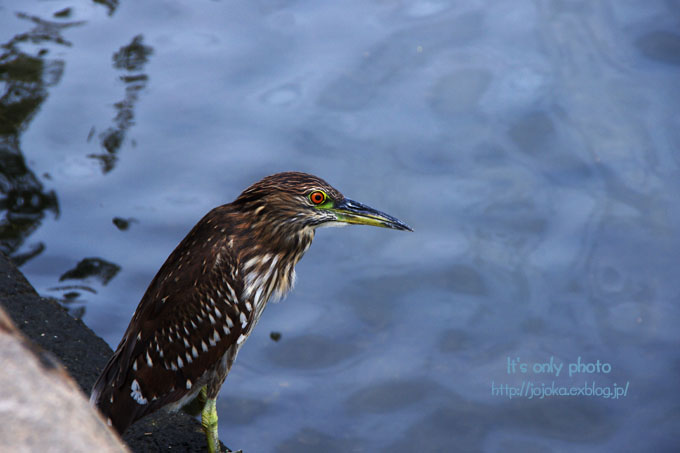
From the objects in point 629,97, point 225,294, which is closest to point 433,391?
point 225,294

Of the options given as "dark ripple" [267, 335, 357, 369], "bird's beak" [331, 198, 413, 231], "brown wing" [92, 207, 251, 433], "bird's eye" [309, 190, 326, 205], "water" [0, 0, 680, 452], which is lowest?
"dark ripple" [267, 335, 357, 369]

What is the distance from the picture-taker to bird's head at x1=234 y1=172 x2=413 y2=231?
4246mm

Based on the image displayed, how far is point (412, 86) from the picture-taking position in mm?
7891

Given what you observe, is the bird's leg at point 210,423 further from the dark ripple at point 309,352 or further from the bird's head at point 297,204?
the dark ripple at point 309,352

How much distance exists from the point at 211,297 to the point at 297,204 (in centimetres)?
67

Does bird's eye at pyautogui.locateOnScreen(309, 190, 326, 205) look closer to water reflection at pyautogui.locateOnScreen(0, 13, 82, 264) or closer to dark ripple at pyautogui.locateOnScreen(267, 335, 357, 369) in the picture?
dark ripple at pyautogui.locateOnScreen(267, 335, 357, 369)

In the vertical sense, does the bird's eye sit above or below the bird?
above

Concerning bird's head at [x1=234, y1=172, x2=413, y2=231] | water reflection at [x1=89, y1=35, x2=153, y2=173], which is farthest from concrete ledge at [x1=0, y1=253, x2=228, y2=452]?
water reflection at [x1=89, y1=35, x2=153, y2=173]

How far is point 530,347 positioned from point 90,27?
5689 millimetres

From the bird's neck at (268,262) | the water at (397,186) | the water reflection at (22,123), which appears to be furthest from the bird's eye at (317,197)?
the water reflection at (22,123)

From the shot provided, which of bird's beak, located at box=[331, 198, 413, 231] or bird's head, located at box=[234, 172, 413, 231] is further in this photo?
bird's beak, located at box=[331, 198, 413, 231]

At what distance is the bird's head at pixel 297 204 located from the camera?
13.9 feet

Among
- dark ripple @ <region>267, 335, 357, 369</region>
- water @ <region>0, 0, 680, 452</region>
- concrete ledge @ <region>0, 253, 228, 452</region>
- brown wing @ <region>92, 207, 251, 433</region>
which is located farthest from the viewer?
dark ripple @ <region>267, 335, 357, 369</region>

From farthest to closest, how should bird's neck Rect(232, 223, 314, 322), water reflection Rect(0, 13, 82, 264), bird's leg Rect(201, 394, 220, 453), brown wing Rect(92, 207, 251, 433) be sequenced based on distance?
water reflection Rect(0, 13, 82, 264), bird's leg Rect(201, 394, 220, 453), bird's neck Rect(232, 223, 314, 322), brown wing Rect(92, 207, 251, 433)
